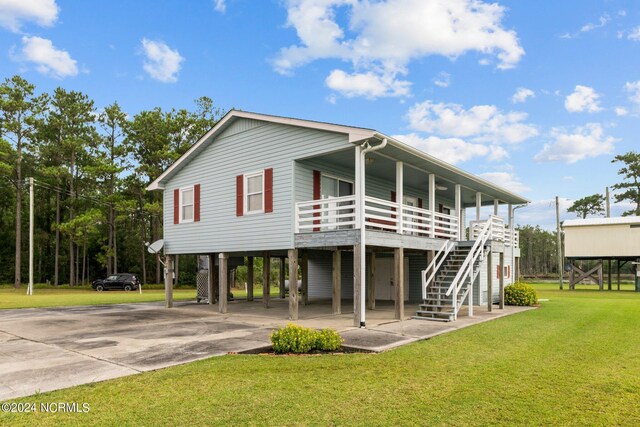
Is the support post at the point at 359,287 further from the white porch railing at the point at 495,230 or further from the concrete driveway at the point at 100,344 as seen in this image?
the white porch railing at the point at 495,230

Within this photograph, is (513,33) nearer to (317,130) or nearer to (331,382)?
(317,130)

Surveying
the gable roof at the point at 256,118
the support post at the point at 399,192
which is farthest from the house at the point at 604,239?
the gable roof at the point at 256,118

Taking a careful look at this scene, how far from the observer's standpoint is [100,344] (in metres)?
10.2

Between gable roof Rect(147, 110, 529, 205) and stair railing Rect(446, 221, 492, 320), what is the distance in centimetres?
231

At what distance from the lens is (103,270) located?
166 ft

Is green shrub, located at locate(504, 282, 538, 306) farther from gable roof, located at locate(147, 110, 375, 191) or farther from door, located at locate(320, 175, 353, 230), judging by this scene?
gable roof, located at locate(147, 110, 375, 191)

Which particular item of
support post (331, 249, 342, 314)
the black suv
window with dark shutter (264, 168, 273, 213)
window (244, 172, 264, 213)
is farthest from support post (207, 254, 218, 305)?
the black suv

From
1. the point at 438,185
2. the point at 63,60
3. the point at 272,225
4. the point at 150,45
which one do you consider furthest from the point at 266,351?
the point at 63,60

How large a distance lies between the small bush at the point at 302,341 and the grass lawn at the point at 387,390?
472mm

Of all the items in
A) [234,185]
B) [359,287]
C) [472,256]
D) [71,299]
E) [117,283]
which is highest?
[234,185]

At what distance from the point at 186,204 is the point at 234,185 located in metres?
3.26

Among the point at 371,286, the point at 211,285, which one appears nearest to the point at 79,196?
the point at 211,285

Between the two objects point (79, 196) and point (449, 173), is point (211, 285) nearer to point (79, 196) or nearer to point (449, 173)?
point (449, 173)

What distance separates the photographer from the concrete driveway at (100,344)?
7.45 m
